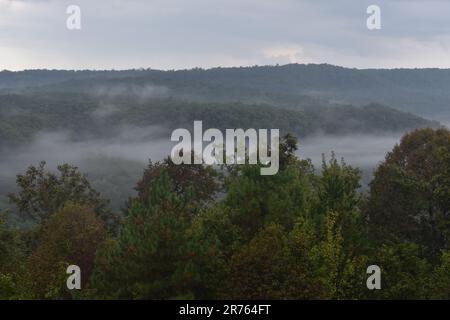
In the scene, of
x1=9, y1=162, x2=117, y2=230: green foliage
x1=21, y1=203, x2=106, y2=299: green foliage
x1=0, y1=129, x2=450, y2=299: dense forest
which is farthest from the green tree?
x1=9, y1=162, x2=117, y2=230: green foliage

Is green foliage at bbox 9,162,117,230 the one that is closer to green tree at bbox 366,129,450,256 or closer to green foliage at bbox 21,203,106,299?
green foliage at bbox 21,203,106,299

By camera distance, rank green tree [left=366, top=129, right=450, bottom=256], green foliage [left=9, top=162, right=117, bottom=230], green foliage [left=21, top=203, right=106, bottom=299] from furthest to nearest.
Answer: green foliage [left=9, top=162, right=117, bottom=230], green tree [left=366, top=129, right=450, bottom=256], green foliage [left=21, top=203, right=106, bottom=299]

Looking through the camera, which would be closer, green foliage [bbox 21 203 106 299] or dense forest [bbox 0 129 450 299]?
dense forest [bbox 0 129 450 299]

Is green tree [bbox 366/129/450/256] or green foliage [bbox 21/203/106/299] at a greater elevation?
green tree [bbox 366/129/450/256]

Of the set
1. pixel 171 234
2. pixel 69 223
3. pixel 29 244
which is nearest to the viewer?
pixel 171 234

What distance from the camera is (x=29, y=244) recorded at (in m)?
46.6

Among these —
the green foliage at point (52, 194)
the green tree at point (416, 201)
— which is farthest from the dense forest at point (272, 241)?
the green foliage at point (52, 194)

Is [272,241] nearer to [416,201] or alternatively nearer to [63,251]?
[416,201]

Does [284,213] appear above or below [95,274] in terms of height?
above

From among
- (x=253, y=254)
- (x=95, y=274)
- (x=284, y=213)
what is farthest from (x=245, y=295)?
(x=95, y=274)

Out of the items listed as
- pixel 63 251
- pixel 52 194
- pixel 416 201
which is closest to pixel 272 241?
pixel 416 201

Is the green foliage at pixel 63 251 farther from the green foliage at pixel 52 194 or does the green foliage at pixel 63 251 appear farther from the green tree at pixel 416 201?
the green tree at pixel 416 201
